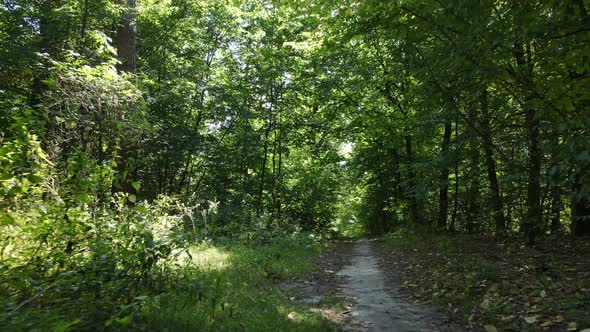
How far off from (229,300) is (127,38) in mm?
8415

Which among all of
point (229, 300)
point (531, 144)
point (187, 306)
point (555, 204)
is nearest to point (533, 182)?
point (531, 144)

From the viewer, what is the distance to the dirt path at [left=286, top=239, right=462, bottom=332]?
4980 millimetres

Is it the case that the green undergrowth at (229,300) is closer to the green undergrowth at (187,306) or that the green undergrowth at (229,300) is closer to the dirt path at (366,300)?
the green undergrowth at (187,306)

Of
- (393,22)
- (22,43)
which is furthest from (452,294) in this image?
(22,43)

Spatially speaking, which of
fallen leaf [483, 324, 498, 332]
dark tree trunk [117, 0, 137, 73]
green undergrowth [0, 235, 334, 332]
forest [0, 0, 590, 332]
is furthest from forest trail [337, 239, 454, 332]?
dark tree trunk [117, 0, 137, 73]

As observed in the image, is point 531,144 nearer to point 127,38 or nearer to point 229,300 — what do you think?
point 229,300

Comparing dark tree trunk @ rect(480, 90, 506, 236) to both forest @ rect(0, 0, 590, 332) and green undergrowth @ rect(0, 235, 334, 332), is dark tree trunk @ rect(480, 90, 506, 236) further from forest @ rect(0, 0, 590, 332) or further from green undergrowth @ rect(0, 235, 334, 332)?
green undergrowth @ rect(0, 235, 334, 332)

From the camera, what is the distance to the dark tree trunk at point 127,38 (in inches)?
398

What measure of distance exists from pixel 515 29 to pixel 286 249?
9228 mm

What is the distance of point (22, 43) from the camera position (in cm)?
984

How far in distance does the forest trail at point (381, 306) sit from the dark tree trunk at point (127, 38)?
7926mm

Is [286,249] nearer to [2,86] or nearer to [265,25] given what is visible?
[2,86]

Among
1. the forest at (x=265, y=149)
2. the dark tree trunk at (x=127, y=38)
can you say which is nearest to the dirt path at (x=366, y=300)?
the forest at (x=265, y=149)

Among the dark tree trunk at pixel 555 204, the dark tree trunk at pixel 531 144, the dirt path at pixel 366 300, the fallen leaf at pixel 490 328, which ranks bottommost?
the dirt path at pixel 366 300
